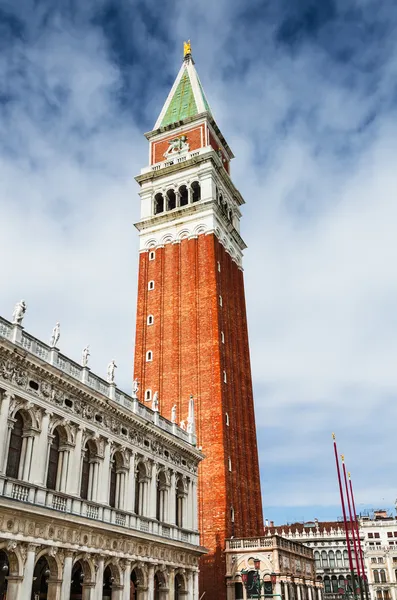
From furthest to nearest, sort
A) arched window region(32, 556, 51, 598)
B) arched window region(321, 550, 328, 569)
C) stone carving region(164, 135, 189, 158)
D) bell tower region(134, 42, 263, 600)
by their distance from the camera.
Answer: arched window region(321, 550, 328, 569), stone carving region(164, 135, 189, 158), bell tower region(134, 42, 263, 600), arched window region(32, 556, 51, 598)

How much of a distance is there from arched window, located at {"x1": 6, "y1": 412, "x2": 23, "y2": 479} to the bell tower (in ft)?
74.1

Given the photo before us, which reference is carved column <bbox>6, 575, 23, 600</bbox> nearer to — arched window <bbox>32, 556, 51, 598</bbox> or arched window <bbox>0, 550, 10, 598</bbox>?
arched window <bbox>0, 550, 10, 598</bbox>

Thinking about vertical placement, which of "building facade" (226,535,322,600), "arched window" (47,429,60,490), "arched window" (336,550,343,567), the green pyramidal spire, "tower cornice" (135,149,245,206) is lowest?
"building facade" (226,535,322,600)

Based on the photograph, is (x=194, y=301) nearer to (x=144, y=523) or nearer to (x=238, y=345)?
(x=238, y=345)

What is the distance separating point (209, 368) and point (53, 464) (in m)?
24.5

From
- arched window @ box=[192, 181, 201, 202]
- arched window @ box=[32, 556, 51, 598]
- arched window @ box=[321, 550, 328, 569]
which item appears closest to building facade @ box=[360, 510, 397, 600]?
arched window @ box=[321, 550, 328, 569]

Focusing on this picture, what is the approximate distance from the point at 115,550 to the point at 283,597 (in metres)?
16.9

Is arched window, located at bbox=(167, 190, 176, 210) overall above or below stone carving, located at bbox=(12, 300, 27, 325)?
above

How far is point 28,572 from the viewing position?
74.2ft

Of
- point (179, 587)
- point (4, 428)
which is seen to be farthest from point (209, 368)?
point (4, 428)

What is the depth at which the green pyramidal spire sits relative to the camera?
65312 mm

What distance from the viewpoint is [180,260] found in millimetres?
56562

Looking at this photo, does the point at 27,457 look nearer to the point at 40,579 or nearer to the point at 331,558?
the point at 40,579

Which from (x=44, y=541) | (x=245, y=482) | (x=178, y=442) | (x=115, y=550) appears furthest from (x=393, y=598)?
(x=44, y=541)
